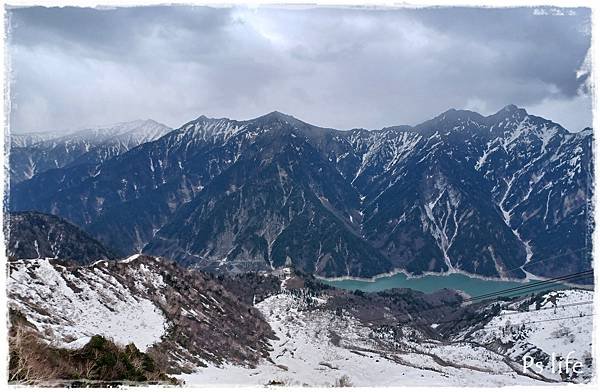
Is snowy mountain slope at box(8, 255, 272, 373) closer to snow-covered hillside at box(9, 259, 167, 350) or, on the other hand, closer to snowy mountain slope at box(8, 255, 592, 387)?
snow-covered hillside at box(9, 259, 167, 350)

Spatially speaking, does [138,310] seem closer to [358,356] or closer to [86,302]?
[86,302]

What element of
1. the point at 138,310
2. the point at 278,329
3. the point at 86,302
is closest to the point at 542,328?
the point at 278,329

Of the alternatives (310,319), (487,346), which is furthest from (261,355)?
(487,346)

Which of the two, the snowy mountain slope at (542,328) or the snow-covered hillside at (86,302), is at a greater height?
the snow-covered hillside at (86,302)

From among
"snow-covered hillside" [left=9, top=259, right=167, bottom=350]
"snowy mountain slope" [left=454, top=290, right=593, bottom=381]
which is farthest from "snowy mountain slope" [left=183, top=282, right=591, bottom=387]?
"snow-covered hillside" [left=9, top=259, right=167, bottom=350]

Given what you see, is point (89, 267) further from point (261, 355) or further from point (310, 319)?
point (310, 319)

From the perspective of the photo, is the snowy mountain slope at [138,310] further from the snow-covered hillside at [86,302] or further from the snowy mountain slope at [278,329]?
the snowy mountain slope at [278,329]

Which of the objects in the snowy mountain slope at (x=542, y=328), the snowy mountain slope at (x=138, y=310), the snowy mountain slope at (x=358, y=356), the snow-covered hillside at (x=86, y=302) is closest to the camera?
the snowy mountain slope at (x=138, y=310)

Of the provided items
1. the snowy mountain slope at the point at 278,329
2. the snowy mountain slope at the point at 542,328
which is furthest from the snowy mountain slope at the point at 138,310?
the snowy mountain slope at the point at 542,328

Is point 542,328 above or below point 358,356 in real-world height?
above
